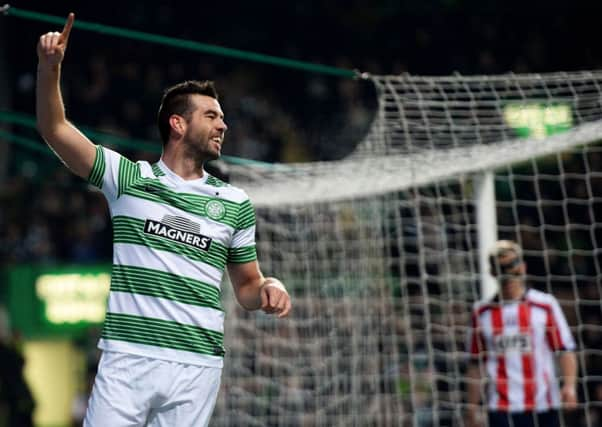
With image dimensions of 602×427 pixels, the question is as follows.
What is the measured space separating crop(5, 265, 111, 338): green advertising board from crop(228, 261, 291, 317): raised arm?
28.3 ft

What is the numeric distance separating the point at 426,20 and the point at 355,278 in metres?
6.51

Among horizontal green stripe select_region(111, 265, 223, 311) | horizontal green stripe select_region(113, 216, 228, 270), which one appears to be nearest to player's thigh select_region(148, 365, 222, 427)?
horizontal green stripe select_region(111, 265, 223, 311)

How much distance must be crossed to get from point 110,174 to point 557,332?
131 inches

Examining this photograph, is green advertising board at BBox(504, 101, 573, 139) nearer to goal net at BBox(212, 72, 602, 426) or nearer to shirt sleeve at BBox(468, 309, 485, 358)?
goal net at BBox(212, 72, 602, 426)

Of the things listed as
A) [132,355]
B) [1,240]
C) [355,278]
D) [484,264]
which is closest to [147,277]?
[132,355]

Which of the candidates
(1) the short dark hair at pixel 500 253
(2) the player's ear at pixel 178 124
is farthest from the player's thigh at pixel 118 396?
(1) the short dark hair at pixel 500 253

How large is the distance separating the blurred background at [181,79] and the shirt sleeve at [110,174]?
8836 millimetres

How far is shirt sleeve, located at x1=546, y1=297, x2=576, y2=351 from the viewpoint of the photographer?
6387mm

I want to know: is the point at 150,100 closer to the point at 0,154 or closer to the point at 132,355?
the point at 0,154

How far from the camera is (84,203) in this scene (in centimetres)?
1443

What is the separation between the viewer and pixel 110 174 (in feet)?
12.6

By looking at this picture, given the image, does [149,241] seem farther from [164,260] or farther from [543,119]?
[543,119]

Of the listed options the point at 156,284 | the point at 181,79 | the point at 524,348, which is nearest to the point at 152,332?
the point at 156,284

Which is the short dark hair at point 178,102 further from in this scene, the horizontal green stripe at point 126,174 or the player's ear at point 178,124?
the horizontal green stripe at point 126,174
